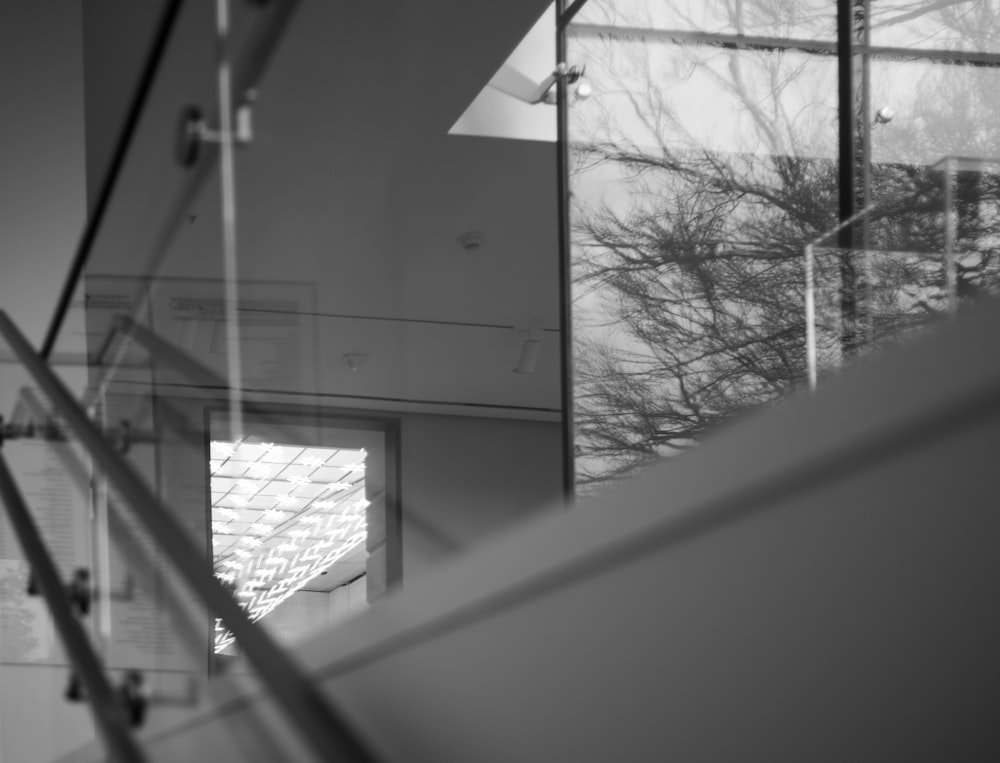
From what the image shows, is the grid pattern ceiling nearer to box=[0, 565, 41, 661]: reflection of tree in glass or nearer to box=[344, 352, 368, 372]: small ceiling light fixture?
box=[344, 352, 368, 372]: small ceiling light fixture

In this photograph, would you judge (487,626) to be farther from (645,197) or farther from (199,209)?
(645,197)

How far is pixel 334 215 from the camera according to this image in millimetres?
5523

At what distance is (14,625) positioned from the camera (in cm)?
439

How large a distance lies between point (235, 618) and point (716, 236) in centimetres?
331

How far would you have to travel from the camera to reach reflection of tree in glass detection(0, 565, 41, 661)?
4340 millimetres

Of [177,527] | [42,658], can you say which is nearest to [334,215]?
[42,658]

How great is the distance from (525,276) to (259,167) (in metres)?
4.85

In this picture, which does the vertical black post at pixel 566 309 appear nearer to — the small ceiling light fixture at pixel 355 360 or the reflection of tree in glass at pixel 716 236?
the reflection of tree in glass at pixel 716 236

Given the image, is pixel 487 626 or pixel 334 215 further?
pixel 334 215

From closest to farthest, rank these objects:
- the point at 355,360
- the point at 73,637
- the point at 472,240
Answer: the point at 73,637
the point at 472,240
the point at 355,360

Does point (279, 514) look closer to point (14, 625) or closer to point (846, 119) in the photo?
point (14, 625)

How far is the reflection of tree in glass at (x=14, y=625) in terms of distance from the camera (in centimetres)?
434

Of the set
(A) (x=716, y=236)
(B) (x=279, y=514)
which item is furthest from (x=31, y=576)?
(B) (x=279, y=514)

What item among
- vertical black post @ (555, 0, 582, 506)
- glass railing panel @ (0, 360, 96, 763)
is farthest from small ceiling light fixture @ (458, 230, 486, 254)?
glass railing panel @ (0, 360, 96, 763)
